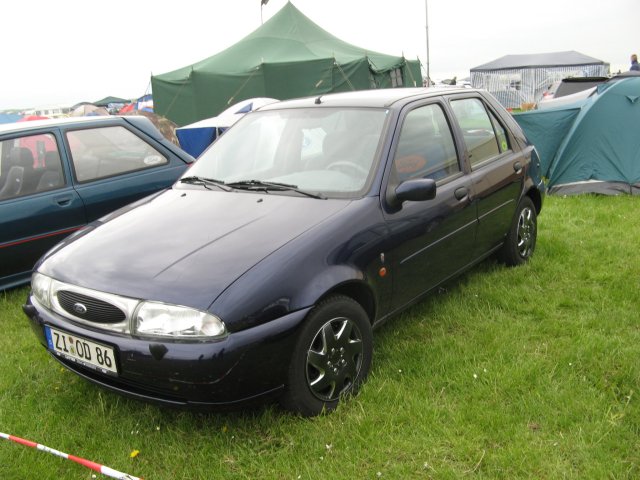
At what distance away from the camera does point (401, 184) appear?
3082 mm

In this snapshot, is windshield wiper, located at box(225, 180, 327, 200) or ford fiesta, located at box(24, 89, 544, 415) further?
windshield wiper, located at box(225, 180, 327, 200)

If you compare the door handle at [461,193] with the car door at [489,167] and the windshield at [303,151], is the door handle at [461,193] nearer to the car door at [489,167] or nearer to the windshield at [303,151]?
the car door at [489,167]

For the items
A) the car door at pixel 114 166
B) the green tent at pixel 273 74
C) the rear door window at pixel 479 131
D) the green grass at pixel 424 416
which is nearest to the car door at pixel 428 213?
the rear door window at pixel 479 131

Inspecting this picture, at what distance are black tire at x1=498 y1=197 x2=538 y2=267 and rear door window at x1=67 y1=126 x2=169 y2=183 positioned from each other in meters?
3.07

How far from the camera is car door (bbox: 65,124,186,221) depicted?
15.6 ft

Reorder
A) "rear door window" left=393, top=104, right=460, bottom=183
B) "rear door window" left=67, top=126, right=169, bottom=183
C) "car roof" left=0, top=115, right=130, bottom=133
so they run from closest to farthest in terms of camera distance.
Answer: "rear door window" left=393, top=104, right=460, bottom=183, "car roof" left=0, top=115, right=130, bottom=133, "rear door window" left=67, top=126, right=169, bottom=183

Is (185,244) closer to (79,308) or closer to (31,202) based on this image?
(79,308)

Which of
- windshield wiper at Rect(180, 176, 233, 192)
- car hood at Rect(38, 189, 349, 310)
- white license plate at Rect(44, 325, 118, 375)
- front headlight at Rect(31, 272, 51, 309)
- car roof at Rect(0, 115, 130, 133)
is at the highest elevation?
car roof at Rect(0, 115, 130, 133)

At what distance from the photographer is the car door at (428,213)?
3176 mm

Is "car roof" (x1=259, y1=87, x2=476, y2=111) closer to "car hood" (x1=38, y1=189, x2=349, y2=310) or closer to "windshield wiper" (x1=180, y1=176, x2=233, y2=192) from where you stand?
"windshield wiper" (x1=180, y1=176, x2=233, y2=192)

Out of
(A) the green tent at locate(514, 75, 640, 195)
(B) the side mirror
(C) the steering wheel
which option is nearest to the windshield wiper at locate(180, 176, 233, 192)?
(C) the steering wheel

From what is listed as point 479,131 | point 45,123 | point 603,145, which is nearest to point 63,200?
point 45,123

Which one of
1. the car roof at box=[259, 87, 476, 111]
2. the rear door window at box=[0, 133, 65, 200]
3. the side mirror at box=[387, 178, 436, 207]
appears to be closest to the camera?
the side mirror at box=[387, 178, 436, 207]

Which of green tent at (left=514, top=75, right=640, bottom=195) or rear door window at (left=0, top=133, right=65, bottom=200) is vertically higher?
rear door window at (left=0, top=133, right=65, bottom=200)
